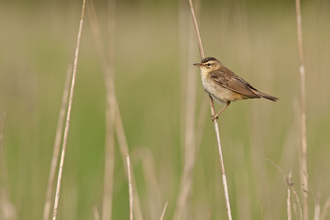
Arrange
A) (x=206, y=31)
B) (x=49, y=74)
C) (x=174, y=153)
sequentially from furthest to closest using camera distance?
(x=206, y=31), (x=49, y=74), (x=174, y=153)

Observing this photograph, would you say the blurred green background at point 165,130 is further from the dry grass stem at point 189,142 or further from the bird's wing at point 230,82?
the bird's wing at point 230,82

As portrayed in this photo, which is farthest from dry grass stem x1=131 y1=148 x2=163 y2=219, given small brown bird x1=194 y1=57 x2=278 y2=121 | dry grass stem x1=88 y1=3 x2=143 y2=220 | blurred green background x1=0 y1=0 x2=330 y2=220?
small brown bird x1=194 y1=57 x2=278 y2=121

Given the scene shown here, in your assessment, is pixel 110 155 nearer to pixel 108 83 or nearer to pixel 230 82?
pixel 108 83

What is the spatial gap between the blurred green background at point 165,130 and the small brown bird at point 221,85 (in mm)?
158

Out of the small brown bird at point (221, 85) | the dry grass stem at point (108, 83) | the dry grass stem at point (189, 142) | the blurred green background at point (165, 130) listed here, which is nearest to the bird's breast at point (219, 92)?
the small brown bird at point (221, 85)

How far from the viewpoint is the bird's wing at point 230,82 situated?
292 cm

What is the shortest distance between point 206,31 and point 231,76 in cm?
368

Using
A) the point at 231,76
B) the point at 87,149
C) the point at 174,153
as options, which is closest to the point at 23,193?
the point at 87,149

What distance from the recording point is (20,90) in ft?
12.0

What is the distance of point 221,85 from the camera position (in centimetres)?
298

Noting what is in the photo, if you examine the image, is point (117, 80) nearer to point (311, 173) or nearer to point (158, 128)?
point (158, 128)

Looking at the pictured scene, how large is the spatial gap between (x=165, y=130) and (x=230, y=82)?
0.91m

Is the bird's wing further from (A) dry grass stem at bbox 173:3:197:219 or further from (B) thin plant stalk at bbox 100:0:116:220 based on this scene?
(B) thin plant stalk at bbox 100:0:116:220

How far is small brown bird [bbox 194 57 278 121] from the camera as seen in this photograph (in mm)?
2930
